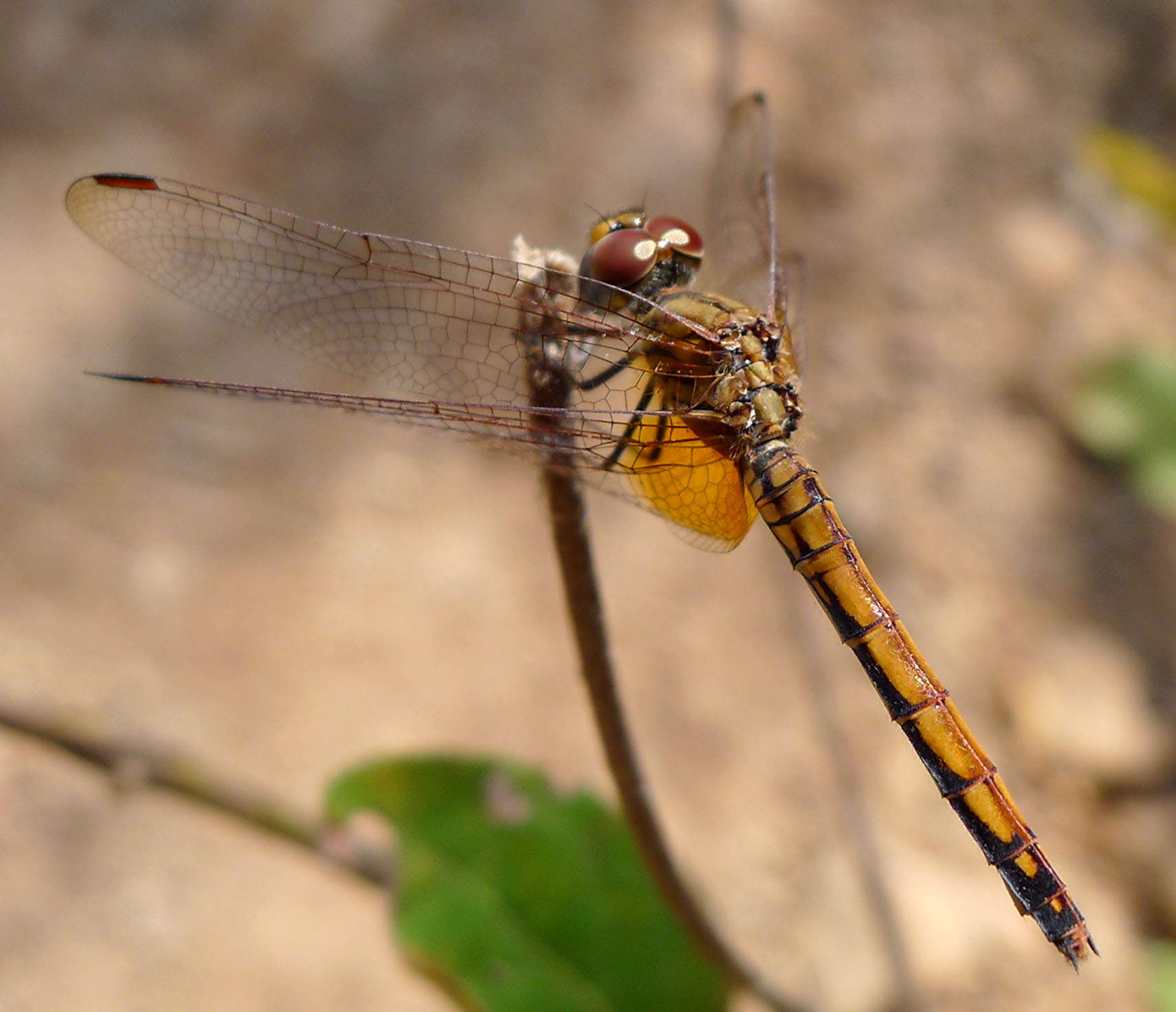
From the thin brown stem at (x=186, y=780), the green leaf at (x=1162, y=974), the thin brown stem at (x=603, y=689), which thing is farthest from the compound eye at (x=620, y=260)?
the green leaf at (x=1162, y=974)

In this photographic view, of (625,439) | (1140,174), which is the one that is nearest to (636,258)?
(625,439)

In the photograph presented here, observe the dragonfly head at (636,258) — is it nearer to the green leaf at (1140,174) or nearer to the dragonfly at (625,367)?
the dragonfly at (625,367)

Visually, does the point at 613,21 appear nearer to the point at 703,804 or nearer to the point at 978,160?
the point at 978,160

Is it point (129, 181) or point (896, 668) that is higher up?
point (129, 181)

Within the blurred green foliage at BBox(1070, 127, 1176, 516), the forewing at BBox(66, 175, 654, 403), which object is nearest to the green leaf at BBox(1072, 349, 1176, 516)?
the blurred green foliage at BBox(1070, 127, 1176, 516)

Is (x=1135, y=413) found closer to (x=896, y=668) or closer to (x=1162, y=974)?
(x=1162, y=974)

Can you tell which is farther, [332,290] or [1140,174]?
[1140,174]

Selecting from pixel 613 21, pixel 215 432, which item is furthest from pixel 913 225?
pixel 215 432
